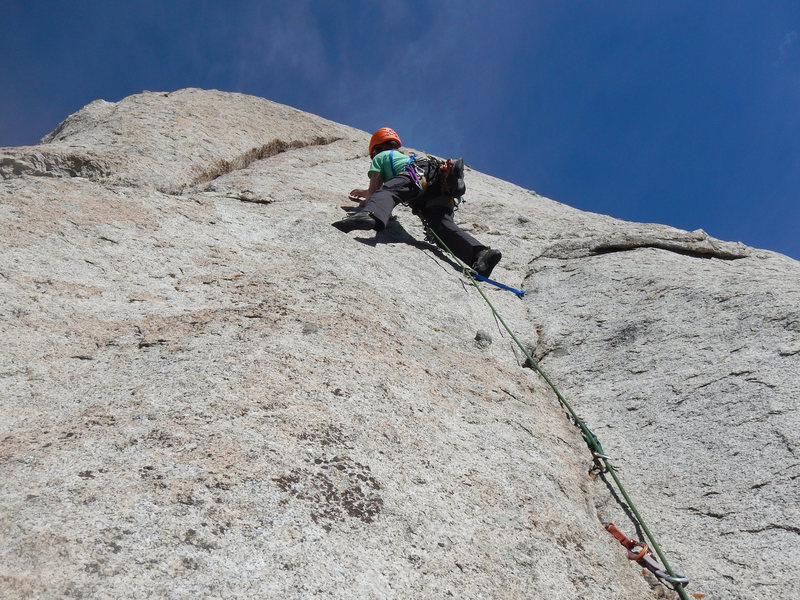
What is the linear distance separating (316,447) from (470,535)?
2.47 feet

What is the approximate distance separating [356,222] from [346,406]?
9.36 ft

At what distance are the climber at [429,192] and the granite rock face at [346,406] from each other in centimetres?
31

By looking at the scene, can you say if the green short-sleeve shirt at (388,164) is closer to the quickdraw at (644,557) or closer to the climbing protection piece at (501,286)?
the climbing protection piece at (501,286)

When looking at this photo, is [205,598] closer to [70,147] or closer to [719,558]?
[719,558]

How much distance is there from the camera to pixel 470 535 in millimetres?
2670

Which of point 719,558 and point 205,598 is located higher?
point 719,558

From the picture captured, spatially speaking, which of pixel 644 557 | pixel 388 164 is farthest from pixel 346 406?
pixel 388 164

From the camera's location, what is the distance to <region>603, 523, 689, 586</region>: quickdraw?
2984 millimetres

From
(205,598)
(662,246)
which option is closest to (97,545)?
(205,598)

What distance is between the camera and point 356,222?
5.68m

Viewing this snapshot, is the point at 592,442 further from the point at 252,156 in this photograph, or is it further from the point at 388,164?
the point at 252,156

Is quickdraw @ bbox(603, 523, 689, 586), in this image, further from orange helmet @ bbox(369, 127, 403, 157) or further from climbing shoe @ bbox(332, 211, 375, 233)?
orange helmet @ bbox(369, 127, 403, 157)

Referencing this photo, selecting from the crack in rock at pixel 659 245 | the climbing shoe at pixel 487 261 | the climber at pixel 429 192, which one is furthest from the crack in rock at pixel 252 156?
the crack in rock at pixel 659 245

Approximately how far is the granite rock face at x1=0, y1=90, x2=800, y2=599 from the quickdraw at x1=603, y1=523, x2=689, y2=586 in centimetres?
9
